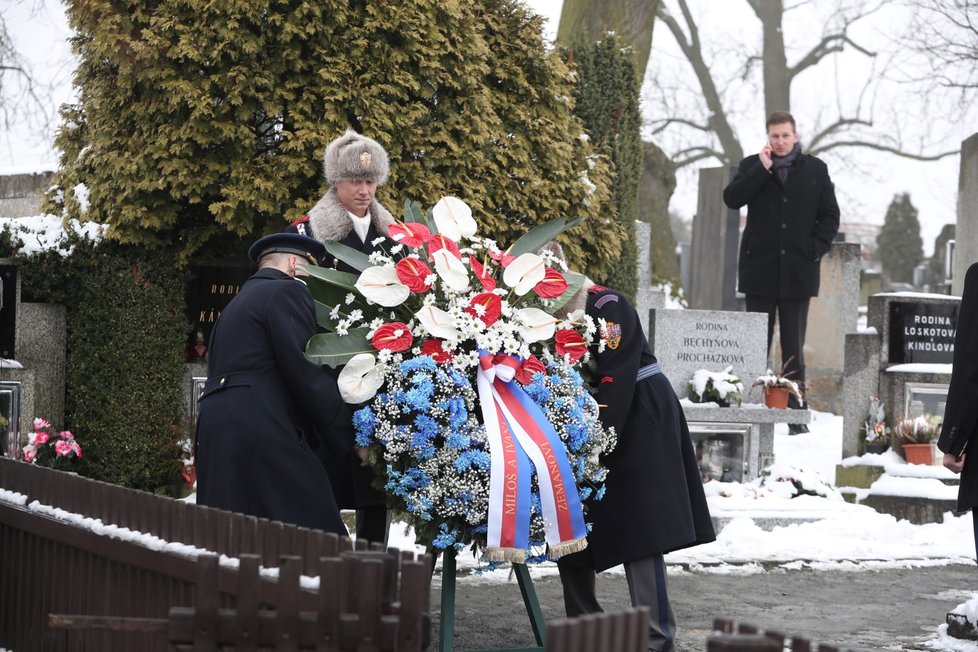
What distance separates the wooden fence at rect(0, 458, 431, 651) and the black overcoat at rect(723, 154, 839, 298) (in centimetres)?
Result: 791

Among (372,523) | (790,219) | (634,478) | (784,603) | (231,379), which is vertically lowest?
(784,603)

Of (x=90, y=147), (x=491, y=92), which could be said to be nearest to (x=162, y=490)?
(x=90, y=147)

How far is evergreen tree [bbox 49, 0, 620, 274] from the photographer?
8656 mm

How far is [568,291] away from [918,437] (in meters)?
5.99

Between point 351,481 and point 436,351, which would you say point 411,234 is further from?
point 351,481

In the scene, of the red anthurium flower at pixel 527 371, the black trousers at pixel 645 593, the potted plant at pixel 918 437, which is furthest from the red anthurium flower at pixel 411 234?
the potted plant at pixel 918 437

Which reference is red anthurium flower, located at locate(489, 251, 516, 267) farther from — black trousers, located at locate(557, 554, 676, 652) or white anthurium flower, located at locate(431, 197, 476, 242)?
black trousers, located at locate(557, 554, 676, 652)

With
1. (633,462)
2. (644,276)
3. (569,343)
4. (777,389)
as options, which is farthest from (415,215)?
(644,276)

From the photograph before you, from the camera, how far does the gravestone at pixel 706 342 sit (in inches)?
405

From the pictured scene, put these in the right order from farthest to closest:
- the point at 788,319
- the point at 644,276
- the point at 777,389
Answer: the point at 644,276, the point at 788,319, the point at 777,389

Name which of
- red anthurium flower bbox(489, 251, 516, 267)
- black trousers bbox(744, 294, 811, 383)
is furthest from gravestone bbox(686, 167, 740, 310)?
red anthurium flower bbox(489, 251, 516, 267)

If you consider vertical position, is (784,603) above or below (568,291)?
below

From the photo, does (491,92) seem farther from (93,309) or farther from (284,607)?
(284,607)

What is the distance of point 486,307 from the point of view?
15.4 feet
